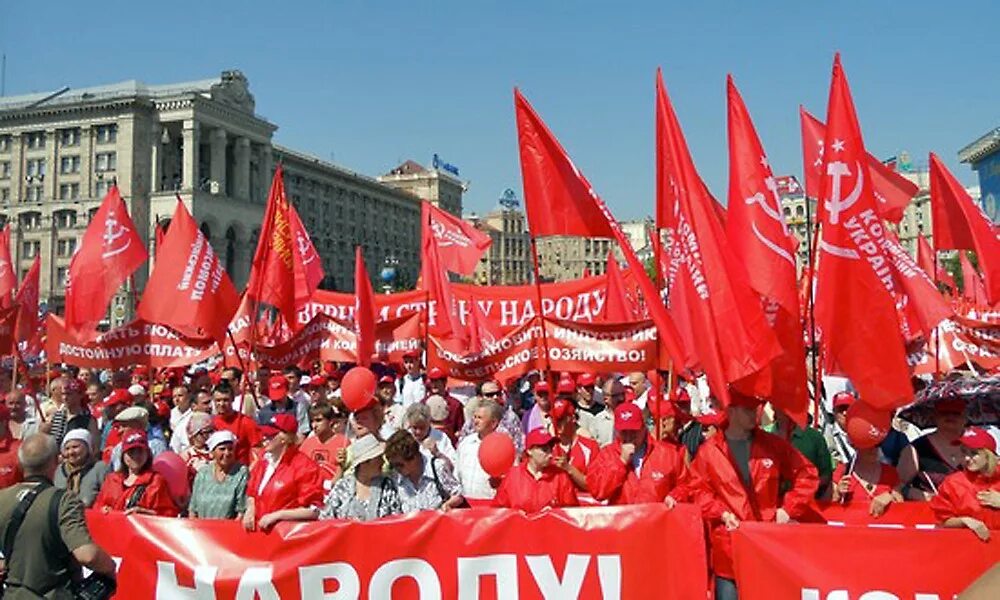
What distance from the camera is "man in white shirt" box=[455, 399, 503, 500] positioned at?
6816mm

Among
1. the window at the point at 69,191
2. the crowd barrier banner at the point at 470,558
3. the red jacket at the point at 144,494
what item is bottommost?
the crowd barrier banner at the point at 470,558

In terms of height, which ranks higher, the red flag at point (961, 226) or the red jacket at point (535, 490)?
the red flag at point (961, 226)

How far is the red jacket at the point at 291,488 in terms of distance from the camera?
562 centimetres

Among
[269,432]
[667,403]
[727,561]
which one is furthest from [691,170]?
[269,432]

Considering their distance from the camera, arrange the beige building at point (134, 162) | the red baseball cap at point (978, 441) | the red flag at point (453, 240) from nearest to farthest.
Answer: the red baseball cap at point (978, 441), the red flag at point (453, 240), the beige building at point (134, 162)

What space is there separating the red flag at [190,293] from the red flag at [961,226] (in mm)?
8064

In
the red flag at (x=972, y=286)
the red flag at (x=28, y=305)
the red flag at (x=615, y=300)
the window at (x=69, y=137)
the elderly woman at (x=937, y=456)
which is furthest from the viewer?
the window at (x=69, y=137)

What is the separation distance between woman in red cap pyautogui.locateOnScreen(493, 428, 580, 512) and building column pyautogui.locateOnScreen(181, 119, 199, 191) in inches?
2718

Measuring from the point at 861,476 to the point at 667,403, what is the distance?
154cm

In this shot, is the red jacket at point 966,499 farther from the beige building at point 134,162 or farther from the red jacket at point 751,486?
the beige building at point 134,162

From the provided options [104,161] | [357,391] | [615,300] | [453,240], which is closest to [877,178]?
[615,300]

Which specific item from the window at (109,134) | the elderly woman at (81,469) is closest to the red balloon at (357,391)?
the elderly woman at (81,469)

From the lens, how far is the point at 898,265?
356 inches

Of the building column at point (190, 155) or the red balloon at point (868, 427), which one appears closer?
the red balloon at point (868, 427)
